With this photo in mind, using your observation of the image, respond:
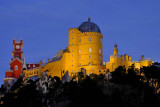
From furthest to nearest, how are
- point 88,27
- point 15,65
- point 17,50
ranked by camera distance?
point 17,50, point 15,65, point 88,27

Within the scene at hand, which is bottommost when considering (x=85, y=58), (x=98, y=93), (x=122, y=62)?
(x=98, y=93)

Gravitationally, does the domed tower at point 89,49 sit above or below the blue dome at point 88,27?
below

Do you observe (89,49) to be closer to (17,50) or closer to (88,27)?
(88,27)

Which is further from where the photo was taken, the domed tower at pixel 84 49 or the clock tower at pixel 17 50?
the clock tower at pixel 17 50

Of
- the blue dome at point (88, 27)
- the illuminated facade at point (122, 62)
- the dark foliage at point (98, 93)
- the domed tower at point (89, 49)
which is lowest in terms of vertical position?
the dark foliage at point (98, 93)

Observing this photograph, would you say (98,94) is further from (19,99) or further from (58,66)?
(58,66)

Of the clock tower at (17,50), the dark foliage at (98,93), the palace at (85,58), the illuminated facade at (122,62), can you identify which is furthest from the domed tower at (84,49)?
the clock tower at (17,50)

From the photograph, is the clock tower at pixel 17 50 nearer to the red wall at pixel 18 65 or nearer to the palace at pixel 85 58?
the red wall at pixel 18 65

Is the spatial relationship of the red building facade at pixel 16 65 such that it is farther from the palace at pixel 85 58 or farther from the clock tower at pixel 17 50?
the palace at pixel 85 58

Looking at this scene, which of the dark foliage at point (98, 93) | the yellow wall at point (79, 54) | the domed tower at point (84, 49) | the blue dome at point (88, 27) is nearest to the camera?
the dark foliage at point (98, 93)

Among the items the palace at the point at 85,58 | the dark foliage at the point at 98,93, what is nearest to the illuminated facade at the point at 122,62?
the palace at the point at 85,58

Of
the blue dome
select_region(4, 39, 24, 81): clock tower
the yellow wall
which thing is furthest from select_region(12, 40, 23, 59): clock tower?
the blue dome

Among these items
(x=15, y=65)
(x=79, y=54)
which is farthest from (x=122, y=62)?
(x=15, y=65)

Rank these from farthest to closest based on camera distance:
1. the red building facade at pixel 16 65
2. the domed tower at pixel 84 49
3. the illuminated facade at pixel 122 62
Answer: the red building facade at pixel 16 65, the domed tower at pixel 84 49, the illuminated facade at pixel 122 62
